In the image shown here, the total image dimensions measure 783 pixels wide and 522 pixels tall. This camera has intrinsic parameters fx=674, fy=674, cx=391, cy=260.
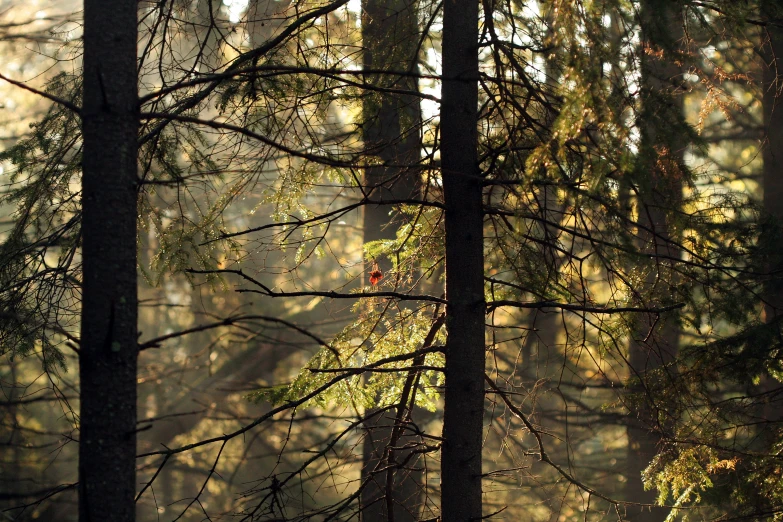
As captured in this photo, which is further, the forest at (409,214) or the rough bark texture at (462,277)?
the rough bark texture at (462,277)

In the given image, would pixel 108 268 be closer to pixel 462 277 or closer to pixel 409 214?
pixel 462 277

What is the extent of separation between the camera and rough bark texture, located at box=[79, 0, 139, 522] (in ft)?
10.3

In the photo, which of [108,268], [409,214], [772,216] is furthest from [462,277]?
[772,216]

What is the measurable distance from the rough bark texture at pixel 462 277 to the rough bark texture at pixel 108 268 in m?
1.94

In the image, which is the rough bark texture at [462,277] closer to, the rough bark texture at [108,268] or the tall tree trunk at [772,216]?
the rough bark texture at [108,268]

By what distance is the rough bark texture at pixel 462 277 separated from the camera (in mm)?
4324

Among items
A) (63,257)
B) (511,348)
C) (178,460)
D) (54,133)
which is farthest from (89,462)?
(178,460)

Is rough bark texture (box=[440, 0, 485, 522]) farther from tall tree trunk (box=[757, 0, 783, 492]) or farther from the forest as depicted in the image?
tall tree trunk (box=[757, 0, 783, 492])

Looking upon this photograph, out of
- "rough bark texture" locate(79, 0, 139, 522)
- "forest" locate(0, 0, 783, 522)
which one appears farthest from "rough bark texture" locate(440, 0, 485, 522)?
"rough bark texture" locate(79, 0, 139, 522)

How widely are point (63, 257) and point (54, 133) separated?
139cm

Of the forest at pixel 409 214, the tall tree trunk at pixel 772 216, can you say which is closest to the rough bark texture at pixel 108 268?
the forest at pixel 409 214

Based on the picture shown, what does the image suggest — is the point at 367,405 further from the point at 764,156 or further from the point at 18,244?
the point at 764,156

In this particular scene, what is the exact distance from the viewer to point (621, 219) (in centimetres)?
406

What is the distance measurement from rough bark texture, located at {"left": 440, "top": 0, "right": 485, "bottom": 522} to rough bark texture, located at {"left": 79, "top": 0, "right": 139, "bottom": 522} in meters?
1.94
